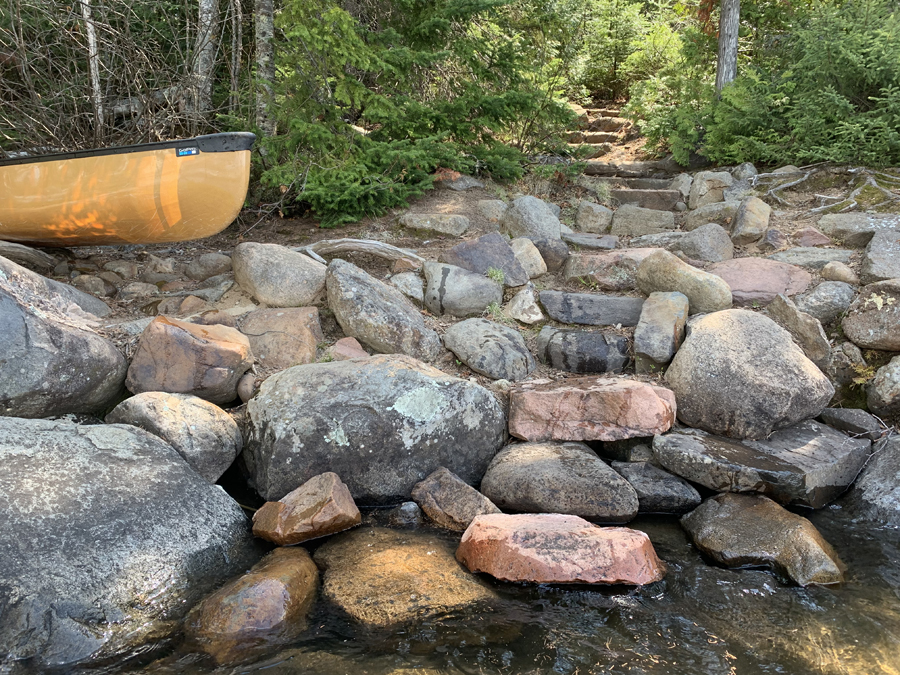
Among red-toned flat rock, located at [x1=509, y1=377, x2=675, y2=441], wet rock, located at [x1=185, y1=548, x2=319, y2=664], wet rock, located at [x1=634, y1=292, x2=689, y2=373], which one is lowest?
wet rock, located at [x1=185, y1=548, x2=319, y2=664]

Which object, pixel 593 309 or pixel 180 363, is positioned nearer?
pixel 180 363

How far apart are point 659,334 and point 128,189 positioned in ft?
16.5

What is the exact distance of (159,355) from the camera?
4.80 metres

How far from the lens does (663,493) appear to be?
14.8ft

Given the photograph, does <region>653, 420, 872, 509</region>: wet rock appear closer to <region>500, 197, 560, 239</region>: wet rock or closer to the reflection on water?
the reflection on water

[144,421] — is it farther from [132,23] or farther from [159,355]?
[132,23]

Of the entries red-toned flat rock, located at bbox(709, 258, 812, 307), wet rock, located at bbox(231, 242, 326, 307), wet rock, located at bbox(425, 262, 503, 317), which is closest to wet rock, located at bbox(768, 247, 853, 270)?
red-toned flat rock, located at bbox(709, 258, 812, 307)

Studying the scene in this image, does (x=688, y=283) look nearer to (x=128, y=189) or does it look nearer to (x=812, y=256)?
(x=812, y=256)

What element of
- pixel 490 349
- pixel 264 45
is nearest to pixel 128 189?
pixel 264 45

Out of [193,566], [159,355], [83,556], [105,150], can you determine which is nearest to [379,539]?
[193,566]

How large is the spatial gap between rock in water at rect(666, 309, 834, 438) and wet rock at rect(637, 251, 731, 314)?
588 mm

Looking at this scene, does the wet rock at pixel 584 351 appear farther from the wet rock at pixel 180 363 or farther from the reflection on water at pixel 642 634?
the wet rock at pixel 180 363

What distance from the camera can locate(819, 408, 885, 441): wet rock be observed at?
5023 millimetres

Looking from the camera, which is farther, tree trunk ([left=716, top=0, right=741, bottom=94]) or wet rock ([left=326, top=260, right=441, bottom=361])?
tree trunk ([left=716, top=0, right=741, bottom=94])
